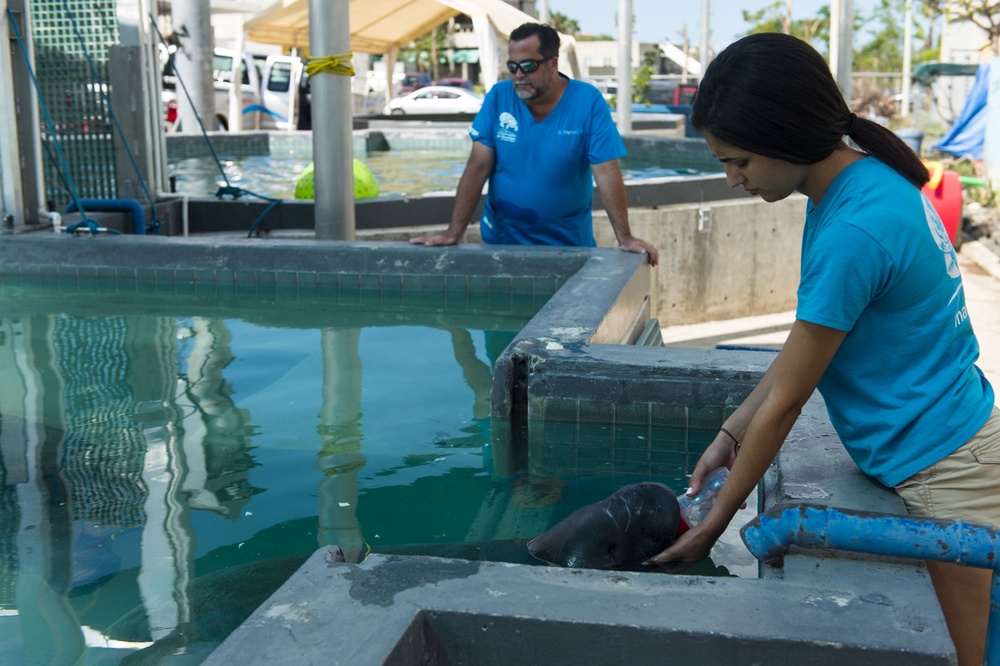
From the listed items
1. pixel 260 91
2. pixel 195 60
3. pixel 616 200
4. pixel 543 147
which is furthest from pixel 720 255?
pixel 260 91

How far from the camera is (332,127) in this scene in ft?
22.9

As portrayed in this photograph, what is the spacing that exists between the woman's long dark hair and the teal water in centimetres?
126

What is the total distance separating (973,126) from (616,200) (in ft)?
57.7

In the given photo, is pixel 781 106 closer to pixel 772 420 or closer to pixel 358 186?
pixel 772 420

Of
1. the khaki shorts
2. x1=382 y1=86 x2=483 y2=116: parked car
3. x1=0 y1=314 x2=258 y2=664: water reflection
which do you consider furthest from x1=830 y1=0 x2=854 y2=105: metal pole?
x1=382 y1=86 x2=483 y2=116: parked car

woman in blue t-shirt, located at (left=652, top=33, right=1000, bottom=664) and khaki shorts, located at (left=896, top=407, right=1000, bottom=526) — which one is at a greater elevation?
woman in blue t-shirt, located at (left=652, top=33, right=1000, bottom=664)

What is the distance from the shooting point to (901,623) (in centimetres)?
197

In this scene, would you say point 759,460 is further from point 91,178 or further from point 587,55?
point 587,55

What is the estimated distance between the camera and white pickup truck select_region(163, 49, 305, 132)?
23.4m

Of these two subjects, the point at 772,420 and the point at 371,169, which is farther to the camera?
the point at 371,169

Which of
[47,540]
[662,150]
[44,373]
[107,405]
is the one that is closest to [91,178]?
[44,373]

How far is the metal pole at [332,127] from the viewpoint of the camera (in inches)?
267

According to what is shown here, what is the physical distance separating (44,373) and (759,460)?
3631 mm

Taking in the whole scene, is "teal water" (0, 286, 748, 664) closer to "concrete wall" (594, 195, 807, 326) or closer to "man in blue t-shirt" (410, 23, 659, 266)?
Answer: "man in blue t-shirt" (410, 23, 659, 266)
